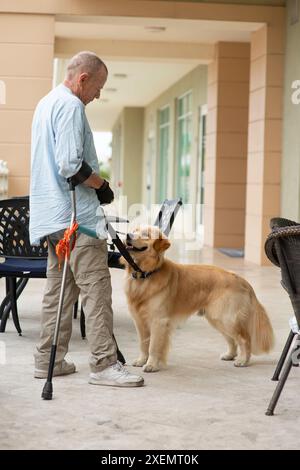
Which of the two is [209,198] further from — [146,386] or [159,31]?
[146,386]

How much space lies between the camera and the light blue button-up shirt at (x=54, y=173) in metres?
3.54

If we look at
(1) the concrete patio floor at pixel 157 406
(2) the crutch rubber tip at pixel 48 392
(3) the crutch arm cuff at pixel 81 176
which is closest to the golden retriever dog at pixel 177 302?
(1) the concrete patio floor at pixel 157 406

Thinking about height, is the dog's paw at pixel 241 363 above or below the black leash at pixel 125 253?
below

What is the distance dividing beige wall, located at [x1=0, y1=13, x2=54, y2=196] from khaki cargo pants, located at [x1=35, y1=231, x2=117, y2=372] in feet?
18.9

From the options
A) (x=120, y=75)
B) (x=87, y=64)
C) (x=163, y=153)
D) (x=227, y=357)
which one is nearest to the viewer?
(x=87, y=64)

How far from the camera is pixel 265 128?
31.9ft

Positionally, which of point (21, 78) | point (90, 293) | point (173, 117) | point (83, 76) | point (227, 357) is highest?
point (173, 117)

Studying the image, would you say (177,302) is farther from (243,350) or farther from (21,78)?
(21,78)

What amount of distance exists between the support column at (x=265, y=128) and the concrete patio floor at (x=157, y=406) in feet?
16.7

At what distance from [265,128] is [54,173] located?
6.49 metres

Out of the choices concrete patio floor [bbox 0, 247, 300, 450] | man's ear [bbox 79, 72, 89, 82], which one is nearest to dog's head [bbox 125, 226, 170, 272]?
concrete patio floor [bbox 0, 247, 300, 450]

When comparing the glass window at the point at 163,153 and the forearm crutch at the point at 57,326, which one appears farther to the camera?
the glass window at the point at 163,153

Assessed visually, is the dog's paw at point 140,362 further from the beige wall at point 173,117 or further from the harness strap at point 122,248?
the beige wall at point 173,117

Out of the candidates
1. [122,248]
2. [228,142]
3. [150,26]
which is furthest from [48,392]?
[228,142]
